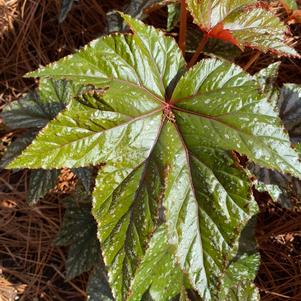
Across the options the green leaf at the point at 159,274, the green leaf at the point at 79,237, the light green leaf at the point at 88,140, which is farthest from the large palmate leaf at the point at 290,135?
the green leaf at the point at 79,237

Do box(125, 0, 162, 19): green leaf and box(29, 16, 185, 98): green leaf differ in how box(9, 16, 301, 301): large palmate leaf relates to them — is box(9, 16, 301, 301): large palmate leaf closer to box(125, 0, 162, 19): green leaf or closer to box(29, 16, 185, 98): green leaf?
box(29, 16, 185, 98): green leaf

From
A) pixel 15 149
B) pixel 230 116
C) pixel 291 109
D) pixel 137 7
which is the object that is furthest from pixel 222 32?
pixel 15 149

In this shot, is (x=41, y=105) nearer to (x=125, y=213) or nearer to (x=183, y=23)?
(x=183, y=23)

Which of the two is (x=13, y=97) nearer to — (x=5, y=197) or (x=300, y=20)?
(x=5, y=197)

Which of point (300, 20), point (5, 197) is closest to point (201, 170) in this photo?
point (300, 20)

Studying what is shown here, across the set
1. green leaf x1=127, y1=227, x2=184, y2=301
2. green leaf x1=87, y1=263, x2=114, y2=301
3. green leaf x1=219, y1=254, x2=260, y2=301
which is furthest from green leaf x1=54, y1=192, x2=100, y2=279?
green leaf x1=219, y1=254, x2=260, y2=301

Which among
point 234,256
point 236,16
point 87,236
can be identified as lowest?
point 234,256
